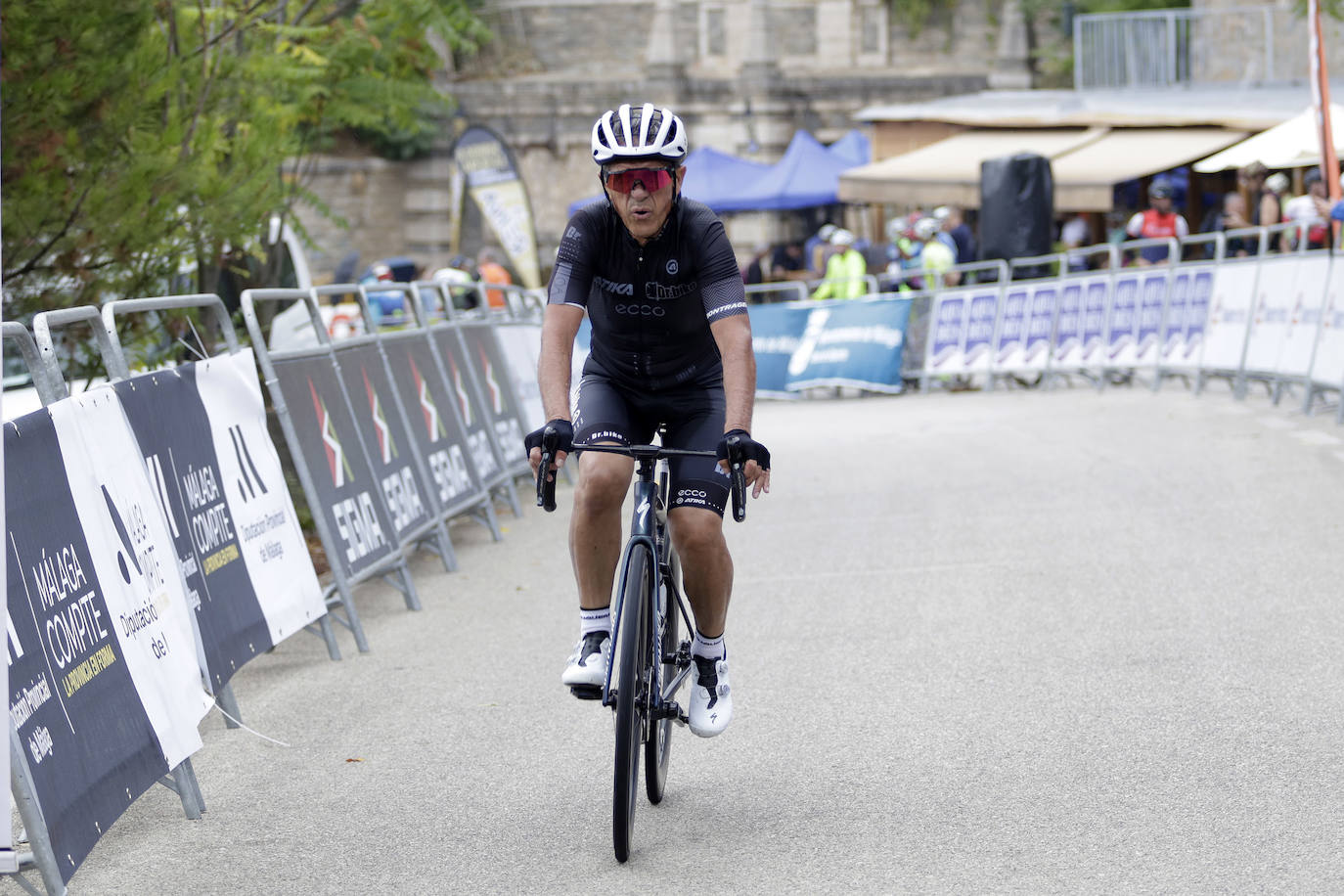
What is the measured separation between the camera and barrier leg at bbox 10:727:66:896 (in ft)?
15.0

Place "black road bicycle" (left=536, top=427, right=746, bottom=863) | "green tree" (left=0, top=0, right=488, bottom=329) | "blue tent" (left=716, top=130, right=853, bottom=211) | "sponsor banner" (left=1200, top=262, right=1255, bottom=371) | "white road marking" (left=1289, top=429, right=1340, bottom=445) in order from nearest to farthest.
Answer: "black road bicycle" (left=536, top=427, right=746, bottom=863) → "green tree" (left=0, top=0, right=488, bottom=329) → "white road marking" (left=1289, top=429, right=1340, bottom=445) → "sponsor banner" (left=1200, top=262, right=1255, bottom=371) → "blue tent" (left=716, top=130, right=853, bottom=211)

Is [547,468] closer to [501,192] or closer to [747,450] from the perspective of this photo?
[747,450]

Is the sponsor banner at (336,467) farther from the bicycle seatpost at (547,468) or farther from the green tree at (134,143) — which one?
the bicycle seatpost at (547,468)

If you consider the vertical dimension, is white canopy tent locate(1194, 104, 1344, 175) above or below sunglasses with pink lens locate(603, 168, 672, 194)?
below

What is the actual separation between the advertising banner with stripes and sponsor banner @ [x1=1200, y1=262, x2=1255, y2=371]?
14180 millimetres

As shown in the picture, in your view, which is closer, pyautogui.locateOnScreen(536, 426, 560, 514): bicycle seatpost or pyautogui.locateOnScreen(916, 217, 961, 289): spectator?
pyautogui.locateOnScreen(536, 426, 560, 514): bicycle seatpost

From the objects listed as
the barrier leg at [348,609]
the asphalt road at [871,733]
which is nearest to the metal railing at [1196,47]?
the asphalt road at [871,733]

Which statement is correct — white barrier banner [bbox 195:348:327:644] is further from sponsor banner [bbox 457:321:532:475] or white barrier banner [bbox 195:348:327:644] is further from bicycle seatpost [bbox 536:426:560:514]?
A: sponsor banner [bbox 457:321:532:475]

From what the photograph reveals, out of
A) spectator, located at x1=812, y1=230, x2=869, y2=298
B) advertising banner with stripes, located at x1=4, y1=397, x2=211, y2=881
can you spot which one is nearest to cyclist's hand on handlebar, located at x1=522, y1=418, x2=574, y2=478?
advertising banner with stripes, located at x1=4, y1=397, x2=211, y2=881

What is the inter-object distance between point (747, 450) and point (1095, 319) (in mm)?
17163

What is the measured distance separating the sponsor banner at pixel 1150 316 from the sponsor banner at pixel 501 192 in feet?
44.1

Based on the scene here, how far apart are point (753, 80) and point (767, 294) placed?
15720mm

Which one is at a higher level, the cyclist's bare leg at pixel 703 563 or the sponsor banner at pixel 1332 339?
the cyclist's bare leg at pixel 703 563

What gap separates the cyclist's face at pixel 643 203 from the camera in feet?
17.8
